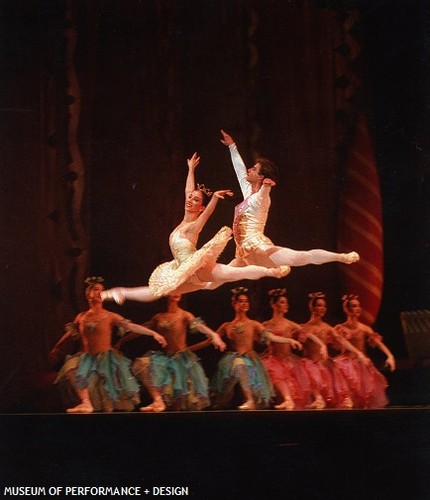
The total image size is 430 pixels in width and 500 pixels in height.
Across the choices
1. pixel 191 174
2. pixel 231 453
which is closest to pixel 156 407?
pixel 231 453

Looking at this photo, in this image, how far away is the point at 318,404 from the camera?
7113mm

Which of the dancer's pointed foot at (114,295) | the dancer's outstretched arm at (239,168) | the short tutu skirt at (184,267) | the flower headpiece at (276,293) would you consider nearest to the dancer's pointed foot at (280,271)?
the flower headpiece at (276,293)

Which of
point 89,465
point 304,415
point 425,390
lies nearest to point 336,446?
point 304,415

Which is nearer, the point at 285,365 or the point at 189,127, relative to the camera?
the point at 285,365

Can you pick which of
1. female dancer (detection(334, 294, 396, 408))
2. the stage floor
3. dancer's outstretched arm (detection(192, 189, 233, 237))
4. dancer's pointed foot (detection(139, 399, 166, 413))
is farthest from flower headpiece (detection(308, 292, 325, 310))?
dancer's pointed foot (detection(139, 399, 166, 413))

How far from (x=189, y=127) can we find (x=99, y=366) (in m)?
1.91

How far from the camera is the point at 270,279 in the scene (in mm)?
7250

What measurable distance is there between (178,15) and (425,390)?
3357 mm

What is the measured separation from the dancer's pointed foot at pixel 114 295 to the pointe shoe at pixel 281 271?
1.15m

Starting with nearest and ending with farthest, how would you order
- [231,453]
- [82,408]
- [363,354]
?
[231,453], [82,408], [363,354]

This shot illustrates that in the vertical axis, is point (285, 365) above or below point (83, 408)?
above

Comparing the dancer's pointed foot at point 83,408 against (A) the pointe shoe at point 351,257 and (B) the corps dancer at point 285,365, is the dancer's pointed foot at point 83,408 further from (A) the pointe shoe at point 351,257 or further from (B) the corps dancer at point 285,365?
(A) the pointe shoe at point 351,257

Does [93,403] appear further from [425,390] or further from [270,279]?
[425,390]

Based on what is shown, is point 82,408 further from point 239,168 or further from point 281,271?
point 239,168
